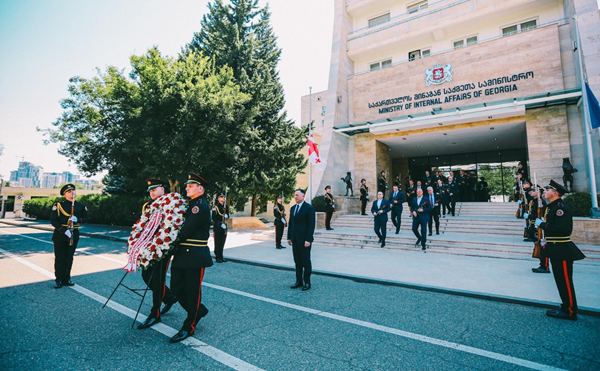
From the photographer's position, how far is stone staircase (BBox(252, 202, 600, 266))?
29.9 ft

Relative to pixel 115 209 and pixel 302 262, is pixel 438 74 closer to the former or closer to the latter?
pixel 302 262

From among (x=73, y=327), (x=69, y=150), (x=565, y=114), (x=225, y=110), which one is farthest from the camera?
(x=69, y=150)

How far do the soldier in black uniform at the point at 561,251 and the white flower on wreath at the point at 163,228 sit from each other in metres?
5.31

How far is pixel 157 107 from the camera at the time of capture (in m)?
15.5

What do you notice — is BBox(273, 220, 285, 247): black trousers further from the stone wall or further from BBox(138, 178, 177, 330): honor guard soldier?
the stone wall

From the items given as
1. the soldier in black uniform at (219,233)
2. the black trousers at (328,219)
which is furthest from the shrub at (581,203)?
the soldier in black uniform at (219,233)

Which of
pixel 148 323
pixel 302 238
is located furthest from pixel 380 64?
pixel 148 323

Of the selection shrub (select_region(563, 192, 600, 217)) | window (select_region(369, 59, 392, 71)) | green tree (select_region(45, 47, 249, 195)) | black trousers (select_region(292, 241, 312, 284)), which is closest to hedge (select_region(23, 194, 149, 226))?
green tree (select_region(45, 47, 249, 195))

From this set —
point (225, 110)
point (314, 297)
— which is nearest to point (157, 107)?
point (225, 110)

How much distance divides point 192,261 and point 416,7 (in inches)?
931

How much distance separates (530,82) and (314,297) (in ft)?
58.2

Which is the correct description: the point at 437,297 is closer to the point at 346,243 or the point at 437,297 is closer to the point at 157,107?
the point at 346,243

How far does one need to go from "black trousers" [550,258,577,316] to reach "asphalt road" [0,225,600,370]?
0.77 ft

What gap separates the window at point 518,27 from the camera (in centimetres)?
1726
